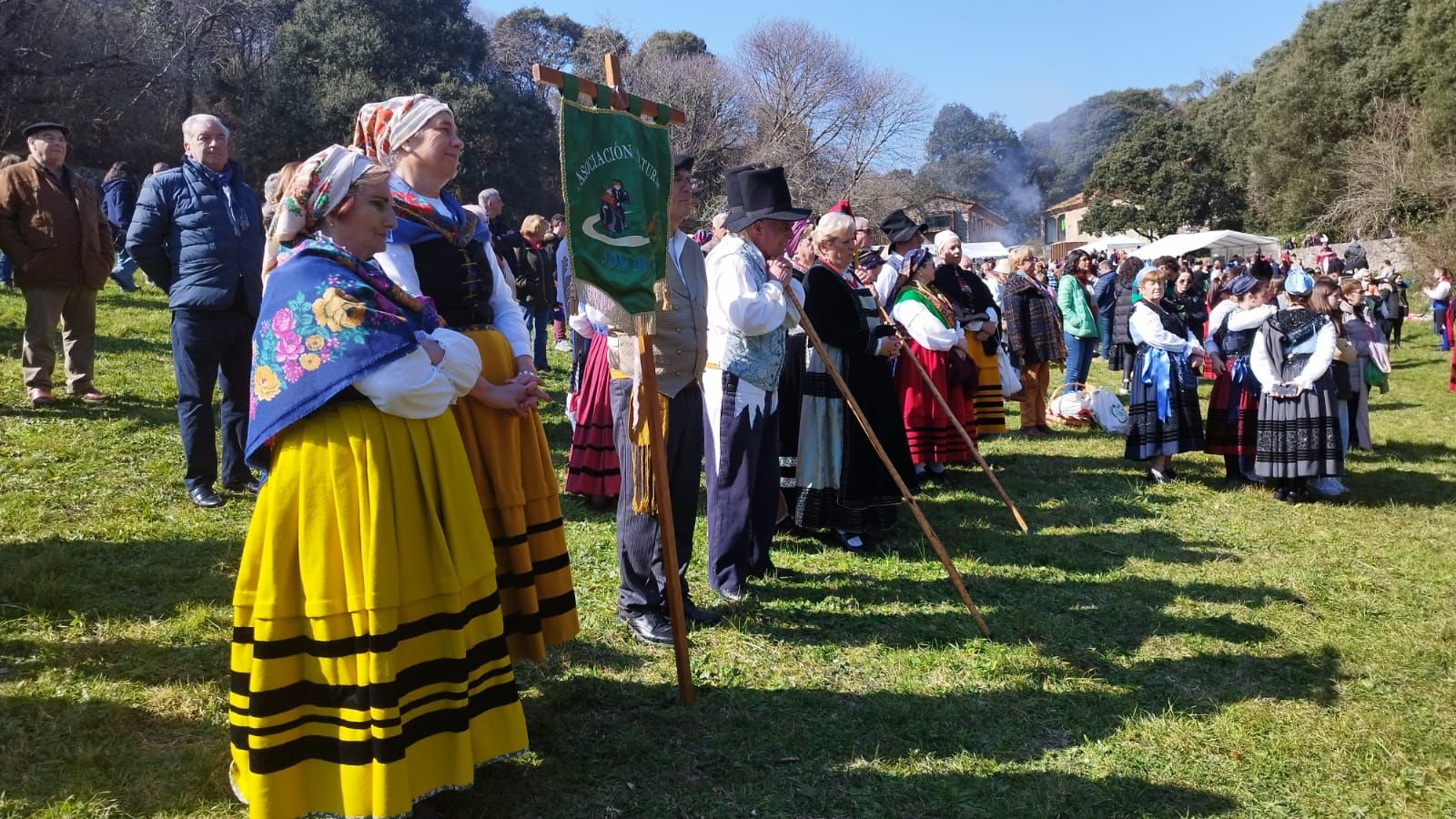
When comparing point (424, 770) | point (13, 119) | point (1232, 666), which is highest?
point (13, 119)

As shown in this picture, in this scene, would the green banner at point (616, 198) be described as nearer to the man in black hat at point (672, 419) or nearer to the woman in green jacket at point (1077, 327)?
the man in black hat at point (672, 419)

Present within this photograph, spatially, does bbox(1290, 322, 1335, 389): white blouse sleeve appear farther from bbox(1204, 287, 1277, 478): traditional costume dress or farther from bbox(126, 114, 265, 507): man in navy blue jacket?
bbox(126, 114, 265, 507): man in navy blue jacket

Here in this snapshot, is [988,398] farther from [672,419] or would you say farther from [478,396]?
[478,396]

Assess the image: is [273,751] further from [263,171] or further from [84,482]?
[263,171]

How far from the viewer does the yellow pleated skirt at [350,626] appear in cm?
256

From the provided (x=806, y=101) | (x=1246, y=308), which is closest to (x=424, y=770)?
(x=1246, y=308)

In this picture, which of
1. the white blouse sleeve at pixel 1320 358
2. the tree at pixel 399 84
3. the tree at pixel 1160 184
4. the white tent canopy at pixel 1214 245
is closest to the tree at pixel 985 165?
the tree at pixel 1160 184

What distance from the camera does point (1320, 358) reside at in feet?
23.4

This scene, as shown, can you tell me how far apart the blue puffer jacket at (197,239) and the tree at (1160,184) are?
4874 centimetres

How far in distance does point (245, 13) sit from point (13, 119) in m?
11.3

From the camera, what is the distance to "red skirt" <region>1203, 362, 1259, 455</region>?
7.80m

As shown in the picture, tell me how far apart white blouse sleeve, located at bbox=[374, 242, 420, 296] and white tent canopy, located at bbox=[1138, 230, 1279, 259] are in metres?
31.1

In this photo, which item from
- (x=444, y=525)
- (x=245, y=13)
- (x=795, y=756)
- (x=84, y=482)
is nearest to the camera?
(x=444, y=525)

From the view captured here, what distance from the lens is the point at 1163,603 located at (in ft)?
16.8
